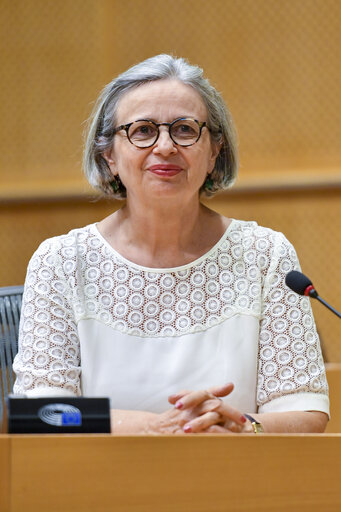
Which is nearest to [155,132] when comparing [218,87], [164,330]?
[164,330]

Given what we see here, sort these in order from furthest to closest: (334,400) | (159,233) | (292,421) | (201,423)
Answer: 1. (334,400)
2. (159,233)
3. (292,421)
4. (201,423)

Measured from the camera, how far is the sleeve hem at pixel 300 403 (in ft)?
6.66

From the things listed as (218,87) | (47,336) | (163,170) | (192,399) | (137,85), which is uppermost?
(218,87)

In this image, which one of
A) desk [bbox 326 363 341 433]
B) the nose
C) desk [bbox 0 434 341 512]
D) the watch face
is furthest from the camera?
desk [bbox 326 363 341 433]

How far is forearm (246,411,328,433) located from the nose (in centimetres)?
67

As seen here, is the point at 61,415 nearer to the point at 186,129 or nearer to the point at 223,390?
the point at 223,390

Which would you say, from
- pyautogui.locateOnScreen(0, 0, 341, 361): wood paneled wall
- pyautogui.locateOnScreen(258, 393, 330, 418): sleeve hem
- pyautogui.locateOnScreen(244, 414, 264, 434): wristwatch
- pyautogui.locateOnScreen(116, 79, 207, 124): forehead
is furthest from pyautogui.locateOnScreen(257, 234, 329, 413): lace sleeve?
pyautogui.locateOnScreen(0, 0, 341, 361): wood paneled wall

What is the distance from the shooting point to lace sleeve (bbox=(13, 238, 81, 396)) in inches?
78.8

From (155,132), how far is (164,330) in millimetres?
494

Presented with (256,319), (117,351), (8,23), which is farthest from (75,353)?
(8,23)

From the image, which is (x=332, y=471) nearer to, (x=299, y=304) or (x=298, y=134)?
(x=299, y=304)

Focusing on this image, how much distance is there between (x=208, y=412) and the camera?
1.77m

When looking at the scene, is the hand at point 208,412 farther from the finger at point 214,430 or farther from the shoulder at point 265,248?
the shoulder at point 265,248

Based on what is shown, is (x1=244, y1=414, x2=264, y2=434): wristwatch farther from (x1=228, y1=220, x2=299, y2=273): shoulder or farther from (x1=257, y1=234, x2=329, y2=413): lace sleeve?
(x1=228, y1=220, x2=299, y2=273): shoulder
